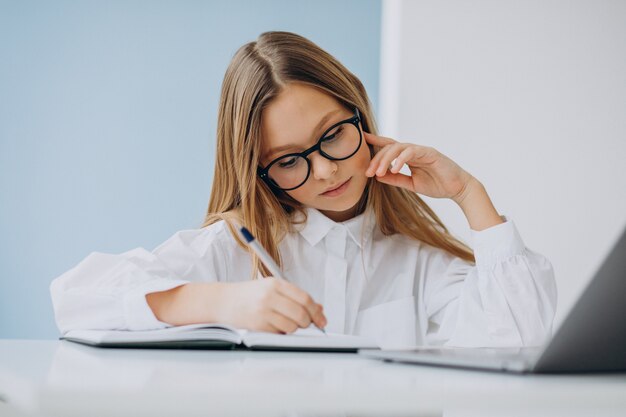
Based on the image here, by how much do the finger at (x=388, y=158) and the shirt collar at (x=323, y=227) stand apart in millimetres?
235

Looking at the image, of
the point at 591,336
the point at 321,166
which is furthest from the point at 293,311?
the point at 321,166

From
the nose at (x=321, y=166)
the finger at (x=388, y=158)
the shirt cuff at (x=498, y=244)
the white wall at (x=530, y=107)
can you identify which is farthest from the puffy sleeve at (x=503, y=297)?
the white wall at (x=530, y=107)

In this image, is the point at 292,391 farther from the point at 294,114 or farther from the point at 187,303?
the point at 294,114

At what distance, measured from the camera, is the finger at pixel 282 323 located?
3.06 feet

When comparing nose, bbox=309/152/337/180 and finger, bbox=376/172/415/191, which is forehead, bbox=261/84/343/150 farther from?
finger, bbox=376/172/415/191

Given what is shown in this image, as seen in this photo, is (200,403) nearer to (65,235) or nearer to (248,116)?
(248,116)

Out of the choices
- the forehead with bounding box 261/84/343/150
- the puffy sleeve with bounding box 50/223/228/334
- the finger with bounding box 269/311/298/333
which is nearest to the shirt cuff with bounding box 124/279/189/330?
the puffy sleeve with bounding box 50/223/228/334

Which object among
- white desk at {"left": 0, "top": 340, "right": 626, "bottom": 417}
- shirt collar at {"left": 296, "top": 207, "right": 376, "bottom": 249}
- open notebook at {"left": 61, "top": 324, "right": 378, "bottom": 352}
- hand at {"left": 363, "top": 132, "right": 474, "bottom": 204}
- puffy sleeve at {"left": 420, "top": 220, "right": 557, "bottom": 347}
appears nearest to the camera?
white desk at {"left": 0, "top": 340, "right": 626, "bottom": 417}

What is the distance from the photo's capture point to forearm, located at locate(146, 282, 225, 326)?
1043 mm

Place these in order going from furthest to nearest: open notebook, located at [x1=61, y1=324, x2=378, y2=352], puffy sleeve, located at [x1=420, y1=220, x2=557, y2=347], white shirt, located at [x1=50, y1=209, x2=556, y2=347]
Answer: puffy sleeve, located at [x1=420, y1=220, x2=557, y2=347] < white shirt, located at [x1=50, y1=209, x2=556, y2=347] < open notebook, located at [x1=61, y1=324, x2=378, y2=352]

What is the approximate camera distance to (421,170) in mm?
1671

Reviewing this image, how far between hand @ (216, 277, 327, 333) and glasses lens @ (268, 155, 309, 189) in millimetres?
575

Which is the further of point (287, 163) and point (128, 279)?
point (287, 163)

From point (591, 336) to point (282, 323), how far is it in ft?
1.49
